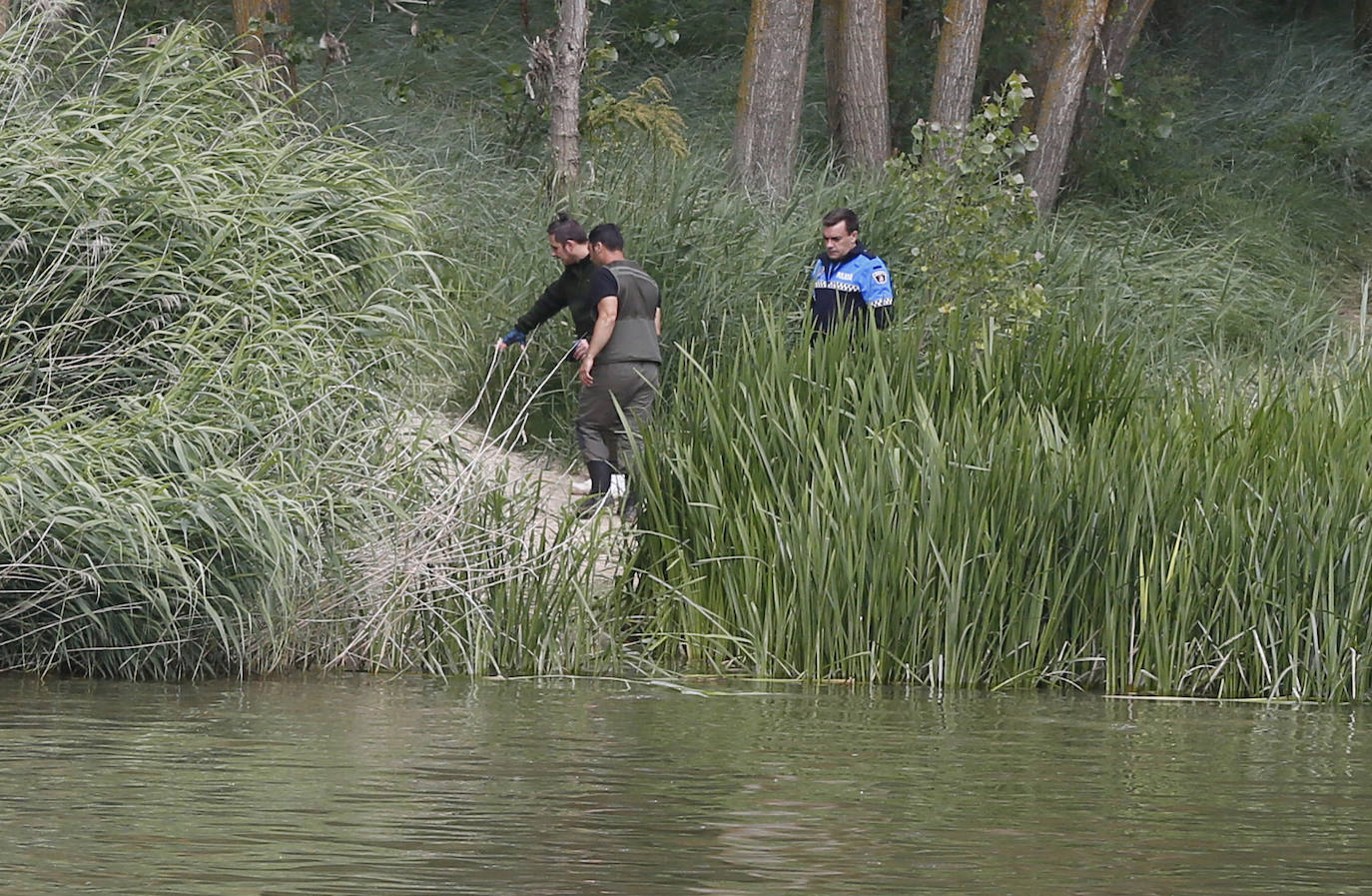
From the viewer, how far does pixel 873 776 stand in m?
6.29

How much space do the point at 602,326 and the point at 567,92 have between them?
11.0ft

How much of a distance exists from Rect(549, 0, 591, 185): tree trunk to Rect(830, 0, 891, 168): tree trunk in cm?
248

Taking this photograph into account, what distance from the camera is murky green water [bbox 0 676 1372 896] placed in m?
4.88

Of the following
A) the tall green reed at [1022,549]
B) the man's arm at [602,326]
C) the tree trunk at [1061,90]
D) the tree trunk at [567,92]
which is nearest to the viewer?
the tall green reed at [1022,549]

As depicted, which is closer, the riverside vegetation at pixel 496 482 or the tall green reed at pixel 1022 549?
the riverside vegetation at pixel 496 482

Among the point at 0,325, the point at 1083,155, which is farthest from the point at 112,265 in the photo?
the point at 1083,155

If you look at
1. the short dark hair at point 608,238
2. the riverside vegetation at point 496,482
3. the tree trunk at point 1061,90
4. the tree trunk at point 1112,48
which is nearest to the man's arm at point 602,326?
the short dark hair at point 608,238

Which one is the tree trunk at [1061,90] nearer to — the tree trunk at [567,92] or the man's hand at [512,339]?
the tree trunk at [567,92]

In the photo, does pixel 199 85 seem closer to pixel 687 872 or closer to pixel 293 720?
pixel 293 720

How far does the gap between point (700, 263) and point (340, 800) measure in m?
7.43

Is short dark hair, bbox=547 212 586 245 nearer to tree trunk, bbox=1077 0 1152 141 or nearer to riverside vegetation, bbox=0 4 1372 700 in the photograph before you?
riverside vegetation, bbox=0 4 1372 700

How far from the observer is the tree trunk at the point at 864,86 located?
51.8ft

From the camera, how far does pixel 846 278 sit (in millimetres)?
11367

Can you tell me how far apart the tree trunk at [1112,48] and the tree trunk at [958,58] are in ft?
5.56
